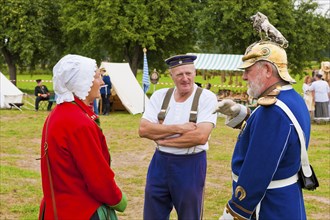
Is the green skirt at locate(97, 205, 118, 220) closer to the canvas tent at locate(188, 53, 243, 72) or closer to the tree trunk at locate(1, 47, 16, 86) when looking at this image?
the canvas tent at locate(188, 53, 243, 72)

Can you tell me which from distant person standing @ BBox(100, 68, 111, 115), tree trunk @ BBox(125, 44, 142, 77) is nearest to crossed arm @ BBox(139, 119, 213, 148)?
distant person standing @ BBox(100, 68, 111, 115)

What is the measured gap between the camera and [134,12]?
28.0 m

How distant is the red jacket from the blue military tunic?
2.76 feet

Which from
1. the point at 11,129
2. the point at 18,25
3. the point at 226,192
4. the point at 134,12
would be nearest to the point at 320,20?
the point at 134,12

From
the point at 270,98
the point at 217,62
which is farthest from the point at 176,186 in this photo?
the point at 217,62

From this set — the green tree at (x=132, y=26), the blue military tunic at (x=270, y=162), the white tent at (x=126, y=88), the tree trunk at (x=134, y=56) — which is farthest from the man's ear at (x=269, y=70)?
the tree trunk at (x=134, y=56)

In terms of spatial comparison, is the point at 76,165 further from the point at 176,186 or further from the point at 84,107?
the point at 176,186

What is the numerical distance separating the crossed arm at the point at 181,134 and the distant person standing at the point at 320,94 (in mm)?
12860

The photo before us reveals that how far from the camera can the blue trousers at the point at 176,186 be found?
4137 millimetres

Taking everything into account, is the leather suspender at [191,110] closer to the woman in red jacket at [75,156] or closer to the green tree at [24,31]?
the woman in red jacket at [75,156]

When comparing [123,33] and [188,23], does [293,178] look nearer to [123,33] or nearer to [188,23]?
[123,33]

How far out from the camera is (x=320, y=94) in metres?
16.4

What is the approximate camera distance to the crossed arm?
416 cm

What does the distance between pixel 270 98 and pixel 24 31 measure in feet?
87.7
